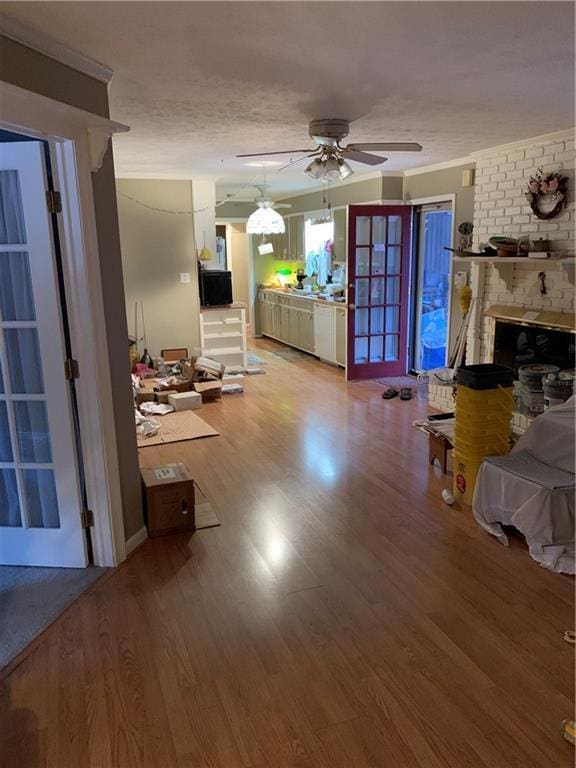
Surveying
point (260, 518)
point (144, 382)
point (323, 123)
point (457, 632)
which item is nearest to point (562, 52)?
point (323, 123)

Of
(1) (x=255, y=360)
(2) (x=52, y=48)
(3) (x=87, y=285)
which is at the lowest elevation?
(1) (x=255, y=360)

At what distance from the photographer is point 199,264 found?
696cm

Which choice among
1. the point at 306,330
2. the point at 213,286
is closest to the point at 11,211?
the point at 213,286

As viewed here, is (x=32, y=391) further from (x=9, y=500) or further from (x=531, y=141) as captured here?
(x=531, y=141)

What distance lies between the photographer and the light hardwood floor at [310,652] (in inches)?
72.1

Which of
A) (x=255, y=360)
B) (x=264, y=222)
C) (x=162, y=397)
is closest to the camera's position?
(x=162, y=397)

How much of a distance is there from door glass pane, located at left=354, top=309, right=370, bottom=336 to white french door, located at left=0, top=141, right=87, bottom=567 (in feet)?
14.9

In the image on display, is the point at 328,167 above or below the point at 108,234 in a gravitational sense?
above

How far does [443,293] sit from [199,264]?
118 inches

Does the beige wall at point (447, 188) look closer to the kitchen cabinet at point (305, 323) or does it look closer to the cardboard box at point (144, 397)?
the kitchen cabinet at point (305, 323)

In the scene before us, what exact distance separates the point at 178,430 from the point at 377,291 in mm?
3102

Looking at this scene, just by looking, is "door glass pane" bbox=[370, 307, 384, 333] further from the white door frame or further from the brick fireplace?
the white door frame

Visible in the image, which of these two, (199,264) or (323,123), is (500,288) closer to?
(323,123)

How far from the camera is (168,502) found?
10.3 ft
